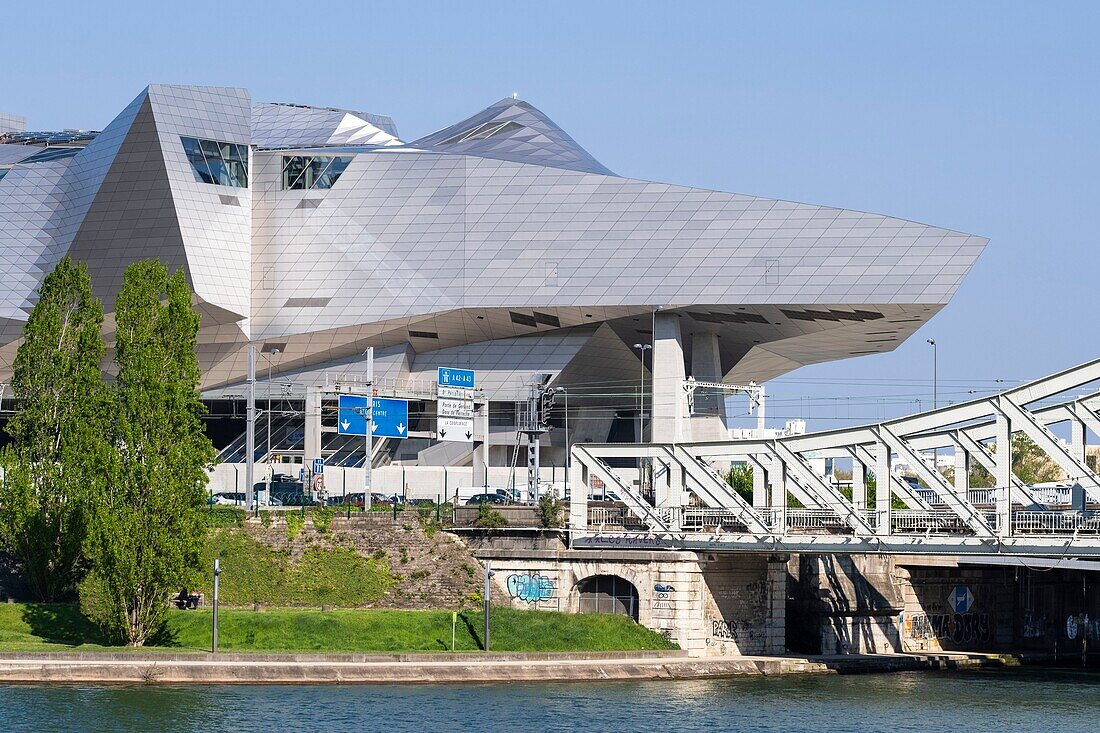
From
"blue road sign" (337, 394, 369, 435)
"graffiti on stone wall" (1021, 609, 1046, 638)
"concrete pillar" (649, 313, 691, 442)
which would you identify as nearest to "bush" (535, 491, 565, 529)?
"blue road sign" (337, 394, 369, 435)

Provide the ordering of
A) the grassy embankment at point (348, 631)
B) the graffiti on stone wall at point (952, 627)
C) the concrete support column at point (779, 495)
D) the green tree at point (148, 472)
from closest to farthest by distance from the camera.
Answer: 1. the green tree at point (148, 472)
2. the grassy embankment at point (348, 631)
3. the concrete support column at point (779, 495)
4. the graffiti on stone wall at point (952, 627)

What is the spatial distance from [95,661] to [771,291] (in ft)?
178

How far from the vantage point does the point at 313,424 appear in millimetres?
96500

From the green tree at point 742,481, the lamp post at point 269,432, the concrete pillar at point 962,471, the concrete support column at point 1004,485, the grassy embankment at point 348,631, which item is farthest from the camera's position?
the green tree at point 742,481

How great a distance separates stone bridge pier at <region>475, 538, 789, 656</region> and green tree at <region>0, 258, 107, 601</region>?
15.6 m

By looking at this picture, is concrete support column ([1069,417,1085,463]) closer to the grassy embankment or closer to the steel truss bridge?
the steel truss bridge

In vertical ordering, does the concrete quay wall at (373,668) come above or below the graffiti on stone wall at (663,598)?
below

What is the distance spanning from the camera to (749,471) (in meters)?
100

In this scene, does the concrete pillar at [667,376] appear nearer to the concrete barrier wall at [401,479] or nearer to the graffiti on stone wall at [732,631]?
the concrete barrier wall at [401,479]

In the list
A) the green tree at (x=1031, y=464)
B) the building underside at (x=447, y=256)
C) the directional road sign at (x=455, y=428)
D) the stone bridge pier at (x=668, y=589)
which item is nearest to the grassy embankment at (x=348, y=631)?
the stone bridge pier at (x=668, y=589)

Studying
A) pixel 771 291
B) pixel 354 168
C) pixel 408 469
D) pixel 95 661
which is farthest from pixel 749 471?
pixel 95 661

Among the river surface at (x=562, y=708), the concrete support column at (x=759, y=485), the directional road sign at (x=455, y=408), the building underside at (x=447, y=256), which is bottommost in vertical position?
the river surface at (x=562, y=708)

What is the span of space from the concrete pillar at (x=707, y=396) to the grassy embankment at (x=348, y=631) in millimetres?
44771

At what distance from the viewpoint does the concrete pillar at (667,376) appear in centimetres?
9869
